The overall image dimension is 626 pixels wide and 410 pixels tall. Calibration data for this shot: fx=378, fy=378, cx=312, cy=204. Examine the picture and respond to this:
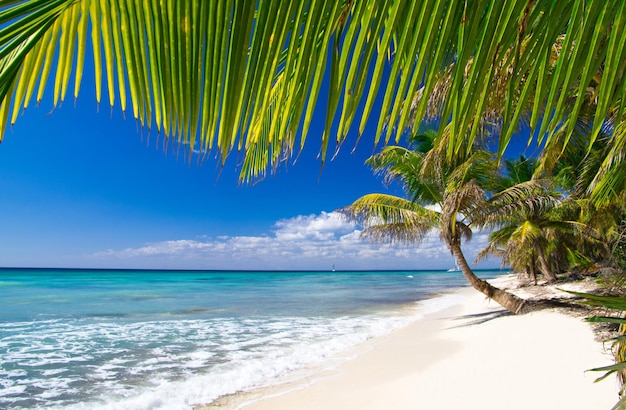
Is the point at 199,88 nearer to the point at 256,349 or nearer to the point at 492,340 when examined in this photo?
the point at 492,340

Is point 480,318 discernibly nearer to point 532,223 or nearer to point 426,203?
point 426,203

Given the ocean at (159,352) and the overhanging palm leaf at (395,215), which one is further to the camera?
the overhanging palm leaf at (395,215)

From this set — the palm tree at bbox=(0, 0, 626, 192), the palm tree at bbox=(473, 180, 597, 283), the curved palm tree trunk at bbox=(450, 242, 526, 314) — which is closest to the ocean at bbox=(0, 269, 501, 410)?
the curved palm tree trunk at bbox=(450, 242, 526, 314)

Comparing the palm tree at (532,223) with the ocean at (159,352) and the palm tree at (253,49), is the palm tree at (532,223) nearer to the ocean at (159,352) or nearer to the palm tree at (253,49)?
the ocean at (159,352)

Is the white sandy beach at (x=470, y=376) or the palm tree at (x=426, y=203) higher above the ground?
the palm tree at (x=426, y=203)

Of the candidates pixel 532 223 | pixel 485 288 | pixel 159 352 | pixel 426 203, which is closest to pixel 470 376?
pixel 485 288

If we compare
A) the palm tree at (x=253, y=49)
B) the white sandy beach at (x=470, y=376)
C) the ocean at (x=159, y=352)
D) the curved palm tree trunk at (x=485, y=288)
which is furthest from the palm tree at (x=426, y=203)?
the palm tree at (x=253, y=49)

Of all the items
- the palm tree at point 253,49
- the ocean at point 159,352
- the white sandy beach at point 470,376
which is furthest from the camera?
the ocean at point 159,352

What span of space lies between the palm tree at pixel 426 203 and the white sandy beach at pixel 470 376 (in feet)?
5.57

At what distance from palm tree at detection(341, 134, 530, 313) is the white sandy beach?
1697 mm

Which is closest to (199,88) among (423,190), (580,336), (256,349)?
(580,336)

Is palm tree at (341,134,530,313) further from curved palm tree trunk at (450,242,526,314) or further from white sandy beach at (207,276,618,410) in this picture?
white sandy beach at (207,276,618,410)

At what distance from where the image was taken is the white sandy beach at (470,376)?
418 centimetres

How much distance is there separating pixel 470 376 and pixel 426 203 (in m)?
5.28
